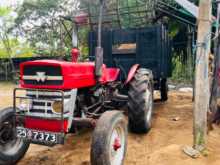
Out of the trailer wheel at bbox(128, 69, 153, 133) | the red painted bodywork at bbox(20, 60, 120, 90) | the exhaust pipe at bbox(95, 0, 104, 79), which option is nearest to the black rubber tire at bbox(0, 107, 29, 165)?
the red painted bodywork at bbox(20, 60, 120, 90)

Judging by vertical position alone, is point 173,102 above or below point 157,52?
below

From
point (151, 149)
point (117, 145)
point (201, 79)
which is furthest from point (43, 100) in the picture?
point (201, 79)

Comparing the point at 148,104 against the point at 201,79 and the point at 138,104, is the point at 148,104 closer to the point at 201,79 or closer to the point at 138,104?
the point at 138,104

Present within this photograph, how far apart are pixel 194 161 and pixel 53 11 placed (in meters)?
15.9

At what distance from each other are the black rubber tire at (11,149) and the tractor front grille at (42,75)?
1.96 ft

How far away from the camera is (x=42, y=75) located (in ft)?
12.8

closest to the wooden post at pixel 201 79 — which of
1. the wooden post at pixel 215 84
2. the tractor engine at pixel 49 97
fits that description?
the wooden post at pixel 215 84

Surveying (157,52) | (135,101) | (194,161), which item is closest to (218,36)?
(157,52)

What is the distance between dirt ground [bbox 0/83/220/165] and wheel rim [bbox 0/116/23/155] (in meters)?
0.29

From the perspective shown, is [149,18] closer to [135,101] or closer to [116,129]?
[135,101]

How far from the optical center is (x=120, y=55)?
22.1ft

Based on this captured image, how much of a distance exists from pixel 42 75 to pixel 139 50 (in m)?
3.08

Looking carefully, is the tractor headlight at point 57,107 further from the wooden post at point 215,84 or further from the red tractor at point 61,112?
the wooden post at point 215,84

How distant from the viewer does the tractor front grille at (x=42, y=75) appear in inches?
152
